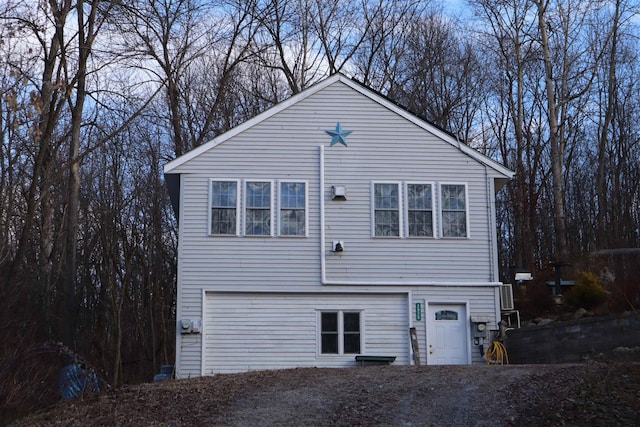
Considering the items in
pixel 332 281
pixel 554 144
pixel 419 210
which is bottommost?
pixel 332 281

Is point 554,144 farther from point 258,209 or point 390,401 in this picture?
point 390,401

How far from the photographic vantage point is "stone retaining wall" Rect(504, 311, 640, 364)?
1663 centimetres

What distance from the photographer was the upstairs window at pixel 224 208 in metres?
20.2

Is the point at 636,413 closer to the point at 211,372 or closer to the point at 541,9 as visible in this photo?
the point at 211,372

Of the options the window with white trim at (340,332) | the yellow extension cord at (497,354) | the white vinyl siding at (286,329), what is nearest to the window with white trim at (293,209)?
the white vinyl siding at (286,329)

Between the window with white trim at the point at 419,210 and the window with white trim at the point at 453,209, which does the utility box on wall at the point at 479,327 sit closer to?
the window with white trim at the point at 453,209

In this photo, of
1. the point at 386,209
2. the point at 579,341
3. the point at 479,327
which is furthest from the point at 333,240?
the point at 579,341

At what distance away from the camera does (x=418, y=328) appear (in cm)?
2009

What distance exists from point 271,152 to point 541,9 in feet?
50.2

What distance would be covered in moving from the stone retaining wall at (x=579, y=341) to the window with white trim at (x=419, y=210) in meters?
3.27

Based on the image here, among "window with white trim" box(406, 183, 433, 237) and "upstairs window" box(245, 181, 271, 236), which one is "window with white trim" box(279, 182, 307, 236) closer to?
"upstairs window" box(245, 181, 271, 236)

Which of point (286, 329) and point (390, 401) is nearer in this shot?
point (390, 401)

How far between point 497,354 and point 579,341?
226cm

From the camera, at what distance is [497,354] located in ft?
64.1
